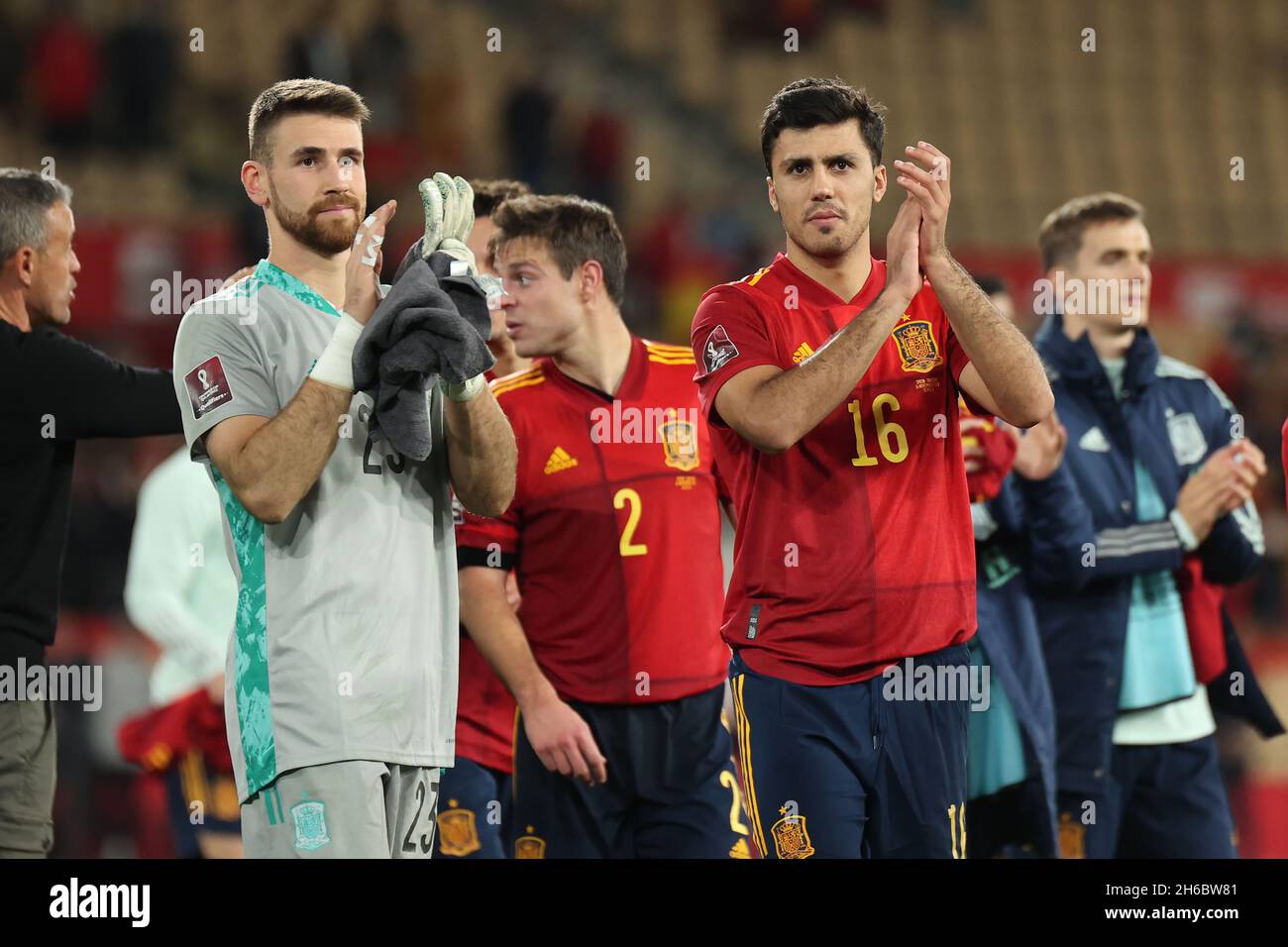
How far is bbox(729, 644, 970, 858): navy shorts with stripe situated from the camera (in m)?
3.82

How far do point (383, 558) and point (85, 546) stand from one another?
6.02m

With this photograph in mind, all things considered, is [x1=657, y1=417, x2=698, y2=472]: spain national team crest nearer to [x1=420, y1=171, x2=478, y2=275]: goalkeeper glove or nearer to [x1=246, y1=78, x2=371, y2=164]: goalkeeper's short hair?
[x1=420, y1=171, x2=478, y2=275]: goalkeeper glove

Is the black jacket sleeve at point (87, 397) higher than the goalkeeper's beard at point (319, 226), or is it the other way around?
the goalkeeper's beard at point (319, 226)

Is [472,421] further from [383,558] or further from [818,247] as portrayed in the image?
[818,247]

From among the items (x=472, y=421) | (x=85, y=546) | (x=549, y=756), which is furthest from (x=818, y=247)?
(x=85, y=546)

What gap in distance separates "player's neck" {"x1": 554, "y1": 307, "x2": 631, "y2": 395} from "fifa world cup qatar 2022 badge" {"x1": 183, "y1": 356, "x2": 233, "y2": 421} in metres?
1.39

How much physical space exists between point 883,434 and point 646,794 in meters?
1.34

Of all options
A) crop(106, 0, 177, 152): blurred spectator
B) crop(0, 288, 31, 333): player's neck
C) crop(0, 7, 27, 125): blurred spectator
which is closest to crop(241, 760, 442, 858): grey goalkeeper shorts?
crop(0, 288, 31, 333): player's neck

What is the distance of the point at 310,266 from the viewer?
3.98m

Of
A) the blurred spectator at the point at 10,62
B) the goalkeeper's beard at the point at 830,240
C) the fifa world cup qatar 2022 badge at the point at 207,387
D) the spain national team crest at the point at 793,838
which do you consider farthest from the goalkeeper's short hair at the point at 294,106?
the blurred spectator at the point at 10,62

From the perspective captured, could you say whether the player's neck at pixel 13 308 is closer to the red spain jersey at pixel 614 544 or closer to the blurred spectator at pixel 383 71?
the red spain jersey at pixel 614 544

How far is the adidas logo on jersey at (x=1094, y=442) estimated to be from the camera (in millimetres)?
5453

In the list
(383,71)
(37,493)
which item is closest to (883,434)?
(37,493)

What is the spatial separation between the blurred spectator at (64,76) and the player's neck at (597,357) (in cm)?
853
